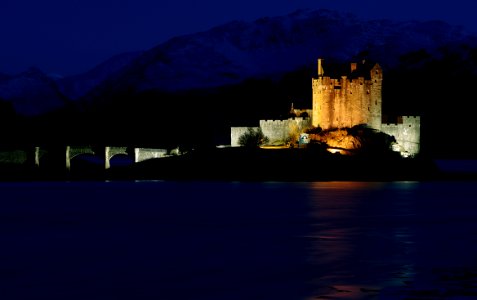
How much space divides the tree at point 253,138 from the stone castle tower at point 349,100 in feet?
16.1

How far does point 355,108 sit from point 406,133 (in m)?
5.04

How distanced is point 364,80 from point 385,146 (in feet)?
18.8

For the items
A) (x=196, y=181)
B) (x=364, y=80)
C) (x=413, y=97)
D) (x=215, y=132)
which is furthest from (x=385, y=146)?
(x=413, y=97)

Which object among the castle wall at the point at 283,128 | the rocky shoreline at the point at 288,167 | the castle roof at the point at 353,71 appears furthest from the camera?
the castle wall at the point at 283,128

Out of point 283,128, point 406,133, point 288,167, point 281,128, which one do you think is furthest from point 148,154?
point 406,133

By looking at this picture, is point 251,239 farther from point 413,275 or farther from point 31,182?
point 31,182

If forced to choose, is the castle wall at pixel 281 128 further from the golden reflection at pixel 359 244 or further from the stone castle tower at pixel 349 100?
the golden reflection at pixel 359 244

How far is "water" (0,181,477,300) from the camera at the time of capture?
21.9 meters

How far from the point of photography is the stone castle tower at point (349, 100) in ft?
255

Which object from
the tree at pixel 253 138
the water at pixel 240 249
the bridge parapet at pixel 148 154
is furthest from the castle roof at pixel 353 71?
the water at pixel 240 249

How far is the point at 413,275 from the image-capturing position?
934 inches

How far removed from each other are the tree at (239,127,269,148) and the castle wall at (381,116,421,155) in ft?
32.8

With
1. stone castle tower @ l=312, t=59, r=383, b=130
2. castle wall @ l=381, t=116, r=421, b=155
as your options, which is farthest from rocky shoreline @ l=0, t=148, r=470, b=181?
stone castle tower @ l=312, t=59, r=383, b=130

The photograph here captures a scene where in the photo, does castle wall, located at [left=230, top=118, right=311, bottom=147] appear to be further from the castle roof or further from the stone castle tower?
the castle roof
